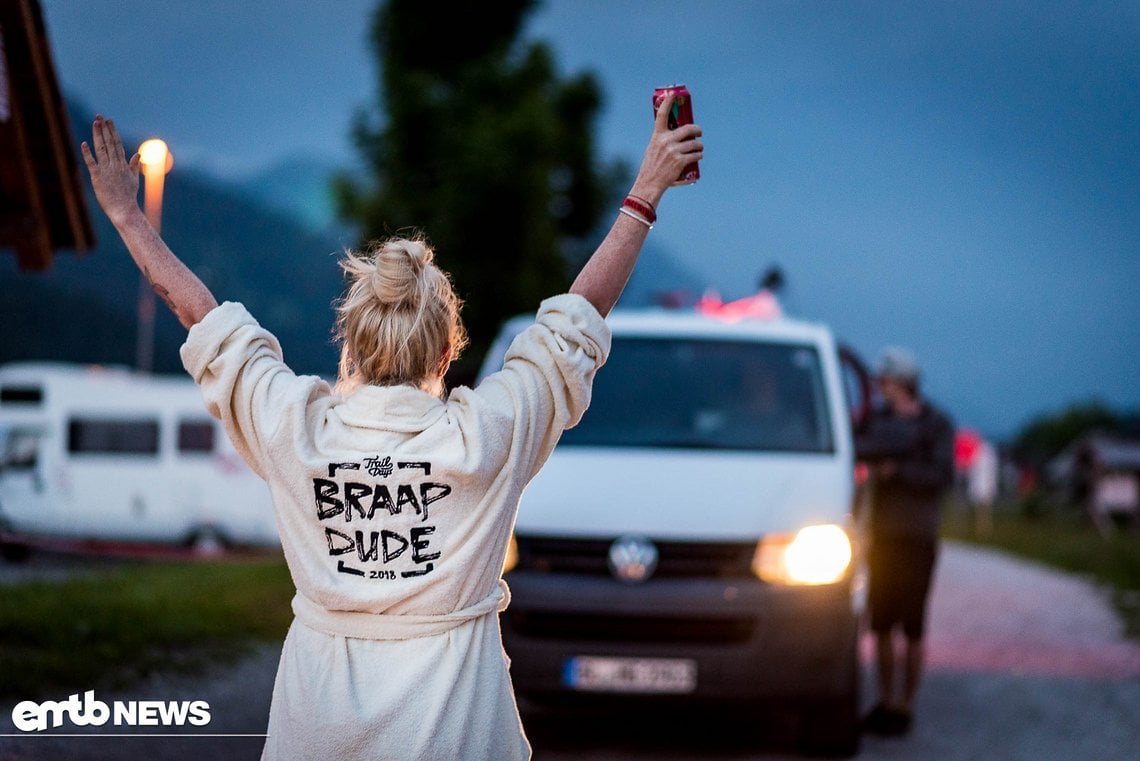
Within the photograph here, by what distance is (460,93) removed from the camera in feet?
82.9

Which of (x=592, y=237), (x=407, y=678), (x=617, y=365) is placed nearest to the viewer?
(x=407, y=678)

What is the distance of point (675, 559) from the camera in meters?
6.55

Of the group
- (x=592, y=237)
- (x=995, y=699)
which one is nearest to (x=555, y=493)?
(x=995, y=699)

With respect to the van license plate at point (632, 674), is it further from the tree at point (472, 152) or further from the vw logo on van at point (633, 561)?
the tree at point (472, 152)

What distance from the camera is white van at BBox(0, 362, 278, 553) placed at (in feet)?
78.7

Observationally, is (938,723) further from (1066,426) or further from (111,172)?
(1066,426)

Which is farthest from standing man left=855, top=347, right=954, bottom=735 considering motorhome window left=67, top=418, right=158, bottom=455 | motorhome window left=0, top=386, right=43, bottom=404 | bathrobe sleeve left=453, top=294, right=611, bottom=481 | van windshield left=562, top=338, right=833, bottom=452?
motorhome window left=0, top=386, right=43, bottom=404

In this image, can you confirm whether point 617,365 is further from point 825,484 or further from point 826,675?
point 826,675

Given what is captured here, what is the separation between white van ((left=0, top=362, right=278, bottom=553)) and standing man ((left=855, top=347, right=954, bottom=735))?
55.8 ft

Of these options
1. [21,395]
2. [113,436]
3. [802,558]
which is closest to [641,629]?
[802,558]

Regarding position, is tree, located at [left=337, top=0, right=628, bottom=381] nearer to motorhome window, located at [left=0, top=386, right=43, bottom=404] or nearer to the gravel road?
motorhome window, located at [left=0, top=386, right=43, bottom=404]

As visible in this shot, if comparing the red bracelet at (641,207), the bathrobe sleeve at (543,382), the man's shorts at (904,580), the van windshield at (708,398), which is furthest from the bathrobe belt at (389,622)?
the man's shorts at (904,580)

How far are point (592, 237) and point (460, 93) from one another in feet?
15.4

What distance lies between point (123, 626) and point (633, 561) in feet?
17.5
